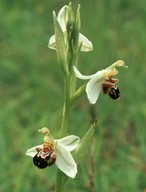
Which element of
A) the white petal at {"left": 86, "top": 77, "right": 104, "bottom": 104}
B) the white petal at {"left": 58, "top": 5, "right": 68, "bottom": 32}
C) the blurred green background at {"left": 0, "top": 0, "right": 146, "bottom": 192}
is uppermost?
the white petal at {"left": 58, "top": 5, "right": 68, "bottom": 32}

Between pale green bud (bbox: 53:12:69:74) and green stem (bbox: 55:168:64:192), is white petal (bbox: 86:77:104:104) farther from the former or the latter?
green stem (bbox: 55:168:64:192)

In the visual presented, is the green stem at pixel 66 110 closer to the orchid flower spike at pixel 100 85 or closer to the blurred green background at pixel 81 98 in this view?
the orchid flower spike at pixel 100 85

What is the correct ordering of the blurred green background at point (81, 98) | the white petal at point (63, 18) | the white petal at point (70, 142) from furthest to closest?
1. the blurred green background at point (81, 98)
2. the white petal at point (63, 18)
3. the white petal at point (70, 142)

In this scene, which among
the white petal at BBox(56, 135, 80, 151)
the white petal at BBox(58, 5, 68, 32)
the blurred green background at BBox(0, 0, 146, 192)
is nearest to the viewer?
the white petal at BBox(56, 135, 80, 151)

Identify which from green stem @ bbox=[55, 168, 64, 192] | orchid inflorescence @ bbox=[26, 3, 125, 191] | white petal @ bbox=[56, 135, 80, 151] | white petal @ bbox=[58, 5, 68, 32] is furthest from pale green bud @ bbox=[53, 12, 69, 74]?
green stem @ bbox=[55, 168, 64, 192]

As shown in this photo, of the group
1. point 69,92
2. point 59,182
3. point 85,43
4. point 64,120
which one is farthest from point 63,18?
point 59,182

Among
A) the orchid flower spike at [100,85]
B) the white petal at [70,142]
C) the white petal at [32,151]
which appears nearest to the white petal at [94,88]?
the orchid flower spike at [100,85]

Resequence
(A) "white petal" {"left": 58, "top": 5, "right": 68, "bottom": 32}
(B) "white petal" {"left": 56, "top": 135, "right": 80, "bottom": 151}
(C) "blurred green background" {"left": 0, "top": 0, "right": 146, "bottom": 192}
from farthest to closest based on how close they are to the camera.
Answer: (C) "blurred green background" {"left": 0, "top": 0, "right": 146, "bottom": 192} < (A) "white petal" {"left": 58, "top": 5, "right": 68, "bottom": 32} < (B) "white petal" {"left": 56, "top": 135, "right": 80, "bottom": 151}

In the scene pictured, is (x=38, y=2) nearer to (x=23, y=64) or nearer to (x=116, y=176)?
Result: (x=23, y=64)

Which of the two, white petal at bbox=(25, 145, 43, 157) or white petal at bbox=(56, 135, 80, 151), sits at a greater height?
white petal at bbox=(56, 135, 80, 151)
